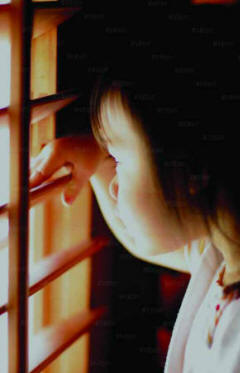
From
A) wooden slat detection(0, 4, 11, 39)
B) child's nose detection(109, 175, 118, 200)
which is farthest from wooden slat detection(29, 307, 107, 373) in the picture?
wooden slat detection(0, 4, 11, 39)

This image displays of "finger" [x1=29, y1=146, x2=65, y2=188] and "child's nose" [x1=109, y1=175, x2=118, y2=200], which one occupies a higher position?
"finger" [x1=29, y1=146, x2=65, y2=188]

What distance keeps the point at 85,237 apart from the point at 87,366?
0.91 feet

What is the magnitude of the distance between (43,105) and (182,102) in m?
0.19

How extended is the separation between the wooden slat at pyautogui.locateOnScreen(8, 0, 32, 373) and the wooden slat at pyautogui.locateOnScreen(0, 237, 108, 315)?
0.10 ft

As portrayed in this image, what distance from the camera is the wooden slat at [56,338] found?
890mm

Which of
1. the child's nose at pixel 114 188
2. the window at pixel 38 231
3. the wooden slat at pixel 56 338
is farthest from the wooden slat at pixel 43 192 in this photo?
the wooden slat at pixel 56 338

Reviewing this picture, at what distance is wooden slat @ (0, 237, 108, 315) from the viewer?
0.83m

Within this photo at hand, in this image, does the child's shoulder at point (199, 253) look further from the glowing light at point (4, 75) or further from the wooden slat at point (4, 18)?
the wooden slat at point (4, 18)

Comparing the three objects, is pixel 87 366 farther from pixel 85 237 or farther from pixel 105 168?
pixel 105 168

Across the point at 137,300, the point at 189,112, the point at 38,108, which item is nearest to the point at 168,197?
the point at 189,112

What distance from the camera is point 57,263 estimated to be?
929 mm

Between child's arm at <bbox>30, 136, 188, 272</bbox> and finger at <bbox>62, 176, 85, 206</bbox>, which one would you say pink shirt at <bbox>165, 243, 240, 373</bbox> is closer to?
child's arm at <bbox>30, 136, 188, 272</bbox>

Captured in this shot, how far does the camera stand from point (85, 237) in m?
1.11

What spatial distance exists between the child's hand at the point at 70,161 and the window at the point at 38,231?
30 millimetres
